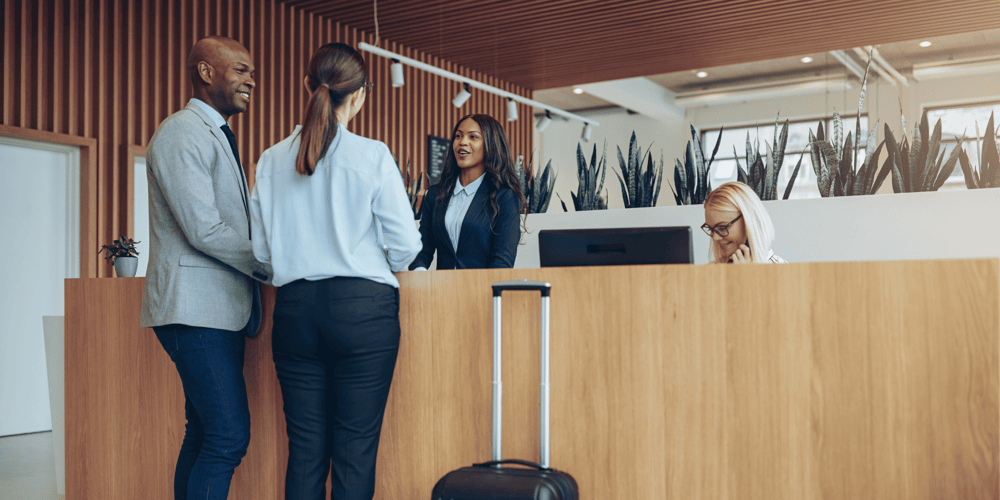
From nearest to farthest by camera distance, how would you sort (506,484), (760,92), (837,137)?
1. (506,484)
2. (837,137)
3. (760,92)

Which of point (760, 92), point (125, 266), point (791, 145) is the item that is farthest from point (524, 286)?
point (791, 145)

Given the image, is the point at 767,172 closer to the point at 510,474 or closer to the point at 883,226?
the point at 883,226

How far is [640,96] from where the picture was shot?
1007 cm

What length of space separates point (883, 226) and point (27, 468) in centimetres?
404

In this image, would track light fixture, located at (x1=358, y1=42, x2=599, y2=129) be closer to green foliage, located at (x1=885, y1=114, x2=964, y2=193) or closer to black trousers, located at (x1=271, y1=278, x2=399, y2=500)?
green foliage, located at (x1=885, y1=114, x2=964, y2=193)

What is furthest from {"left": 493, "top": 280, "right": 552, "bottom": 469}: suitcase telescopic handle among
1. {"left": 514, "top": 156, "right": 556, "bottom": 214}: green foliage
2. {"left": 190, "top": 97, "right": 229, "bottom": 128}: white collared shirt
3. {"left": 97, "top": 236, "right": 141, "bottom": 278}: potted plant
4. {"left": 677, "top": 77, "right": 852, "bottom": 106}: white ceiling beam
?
{"left": 677, "top": 77, "right": 852, "bottom": 106}: white ceiling beam

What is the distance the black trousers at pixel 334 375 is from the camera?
1.57m

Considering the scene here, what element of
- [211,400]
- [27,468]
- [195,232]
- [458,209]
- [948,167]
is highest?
[948,167]

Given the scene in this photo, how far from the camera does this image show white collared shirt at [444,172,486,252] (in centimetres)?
252

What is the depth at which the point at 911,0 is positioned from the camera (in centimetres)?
555

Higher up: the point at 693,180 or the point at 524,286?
the point at 693,180

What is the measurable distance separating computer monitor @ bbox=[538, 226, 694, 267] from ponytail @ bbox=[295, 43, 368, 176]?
1.90 feet

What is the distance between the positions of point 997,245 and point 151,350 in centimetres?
286

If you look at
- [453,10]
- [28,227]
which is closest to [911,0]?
[453,10]
